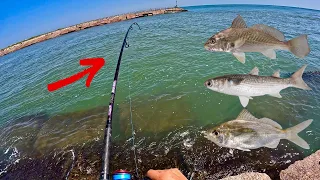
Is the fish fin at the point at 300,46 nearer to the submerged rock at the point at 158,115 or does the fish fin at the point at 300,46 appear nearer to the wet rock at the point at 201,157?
the wet rock at the point at 201,157

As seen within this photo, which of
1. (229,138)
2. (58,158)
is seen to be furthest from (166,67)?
(229,138)

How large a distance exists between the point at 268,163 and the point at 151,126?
527 centimetres

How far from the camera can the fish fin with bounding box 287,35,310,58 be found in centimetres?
273

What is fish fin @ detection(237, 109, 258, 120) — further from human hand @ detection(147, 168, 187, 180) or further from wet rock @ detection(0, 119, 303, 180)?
wet rock @ detection(0, 119, 303, 180)

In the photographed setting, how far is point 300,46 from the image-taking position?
2.81m

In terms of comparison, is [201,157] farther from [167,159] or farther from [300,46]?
[300,46]

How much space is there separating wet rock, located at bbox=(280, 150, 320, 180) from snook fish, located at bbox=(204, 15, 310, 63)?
Answer: 4928 millimetres

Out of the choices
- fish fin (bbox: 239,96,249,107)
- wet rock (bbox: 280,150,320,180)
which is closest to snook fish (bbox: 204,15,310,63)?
fish fin (bbox: 239,96,249,107)

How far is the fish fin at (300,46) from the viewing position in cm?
273

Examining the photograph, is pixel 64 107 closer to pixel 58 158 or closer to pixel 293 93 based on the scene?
pixel 58 158

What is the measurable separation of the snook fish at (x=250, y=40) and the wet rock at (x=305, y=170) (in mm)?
4928

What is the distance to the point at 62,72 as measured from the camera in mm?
23094

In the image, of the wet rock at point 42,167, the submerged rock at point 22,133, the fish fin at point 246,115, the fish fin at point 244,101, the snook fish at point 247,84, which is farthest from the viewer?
the submerged rock at point 22,133

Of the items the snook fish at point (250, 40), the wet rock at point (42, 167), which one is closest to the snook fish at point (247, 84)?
the snook fish at point (250, 40)
